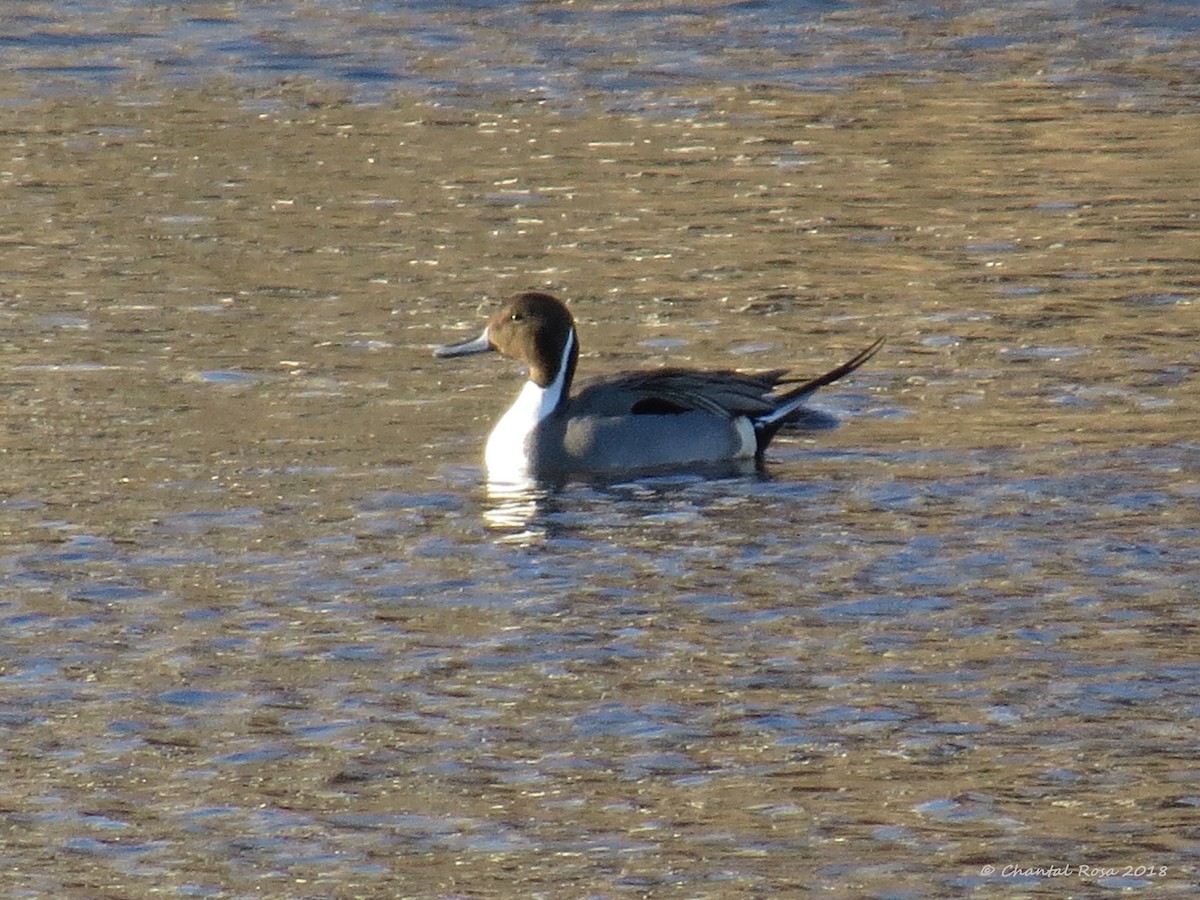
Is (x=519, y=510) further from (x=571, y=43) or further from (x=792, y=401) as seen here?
(x=571, y=43)

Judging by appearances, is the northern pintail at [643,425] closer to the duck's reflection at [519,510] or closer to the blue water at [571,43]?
the duck's reflection at [519,510]

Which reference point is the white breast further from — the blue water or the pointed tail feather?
the blue water

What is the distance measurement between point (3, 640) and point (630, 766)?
7.64 feet

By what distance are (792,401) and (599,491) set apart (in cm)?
103

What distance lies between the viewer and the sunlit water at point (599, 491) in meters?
7.07

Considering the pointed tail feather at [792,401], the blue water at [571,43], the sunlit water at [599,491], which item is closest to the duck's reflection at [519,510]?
the sunlit water at [599,491]

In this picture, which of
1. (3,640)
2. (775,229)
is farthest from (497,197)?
(3,640)

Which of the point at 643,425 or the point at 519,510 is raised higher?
the point at 643,425

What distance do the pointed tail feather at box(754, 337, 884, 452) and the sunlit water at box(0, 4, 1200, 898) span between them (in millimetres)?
173

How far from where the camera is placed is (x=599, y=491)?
10.7 meters

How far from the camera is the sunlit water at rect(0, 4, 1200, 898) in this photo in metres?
7.07

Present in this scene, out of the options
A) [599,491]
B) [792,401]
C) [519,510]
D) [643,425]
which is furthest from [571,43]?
[519,510]

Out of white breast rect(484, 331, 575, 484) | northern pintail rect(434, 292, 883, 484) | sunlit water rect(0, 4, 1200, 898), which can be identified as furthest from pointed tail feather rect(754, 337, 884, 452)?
white breast rect(484, 331, 575, 484)

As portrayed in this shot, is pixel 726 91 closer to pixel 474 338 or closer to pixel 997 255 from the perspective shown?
pixel 997 255
